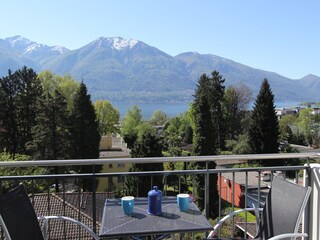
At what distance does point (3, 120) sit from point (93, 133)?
25.7 ft

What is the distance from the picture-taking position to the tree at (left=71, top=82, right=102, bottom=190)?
92.1 ft

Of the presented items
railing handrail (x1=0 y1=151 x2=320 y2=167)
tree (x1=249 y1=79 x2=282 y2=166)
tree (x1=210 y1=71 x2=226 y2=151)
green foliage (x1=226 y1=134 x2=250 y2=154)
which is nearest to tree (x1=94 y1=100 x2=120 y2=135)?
tree (x1=210 y1=71 x2=226 y2=151)

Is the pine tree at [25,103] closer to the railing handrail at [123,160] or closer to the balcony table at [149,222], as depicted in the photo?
the railing handrail at [123,160]

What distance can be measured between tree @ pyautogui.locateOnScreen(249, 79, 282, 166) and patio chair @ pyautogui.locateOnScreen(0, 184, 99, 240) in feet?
103

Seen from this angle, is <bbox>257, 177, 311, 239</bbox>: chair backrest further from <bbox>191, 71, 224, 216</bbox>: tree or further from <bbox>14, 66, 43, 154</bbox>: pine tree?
<bbox>14, 66, 43, 154</bbox>: pine tree

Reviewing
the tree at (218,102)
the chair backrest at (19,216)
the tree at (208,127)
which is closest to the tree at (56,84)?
the tree at (208,127)

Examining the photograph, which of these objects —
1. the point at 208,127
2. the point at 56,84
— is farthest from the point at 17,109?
the point at 208,127

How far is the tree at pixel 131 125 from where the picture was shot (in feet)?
165

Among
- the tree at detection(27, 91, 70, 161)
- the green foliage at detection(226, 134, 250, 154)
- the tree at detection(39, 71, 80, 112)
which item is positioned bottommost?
the green foliage at detection(226, 134, 250, 154)

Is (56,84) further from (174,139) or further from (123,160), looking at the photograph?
(123,160)

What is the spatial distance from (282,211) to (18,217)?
2.05 m

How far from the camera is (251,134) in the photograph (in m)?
32.7

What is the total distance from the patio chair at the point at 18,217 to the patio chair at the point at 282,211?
1.41m

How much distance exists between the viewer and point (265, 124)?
3203cm
